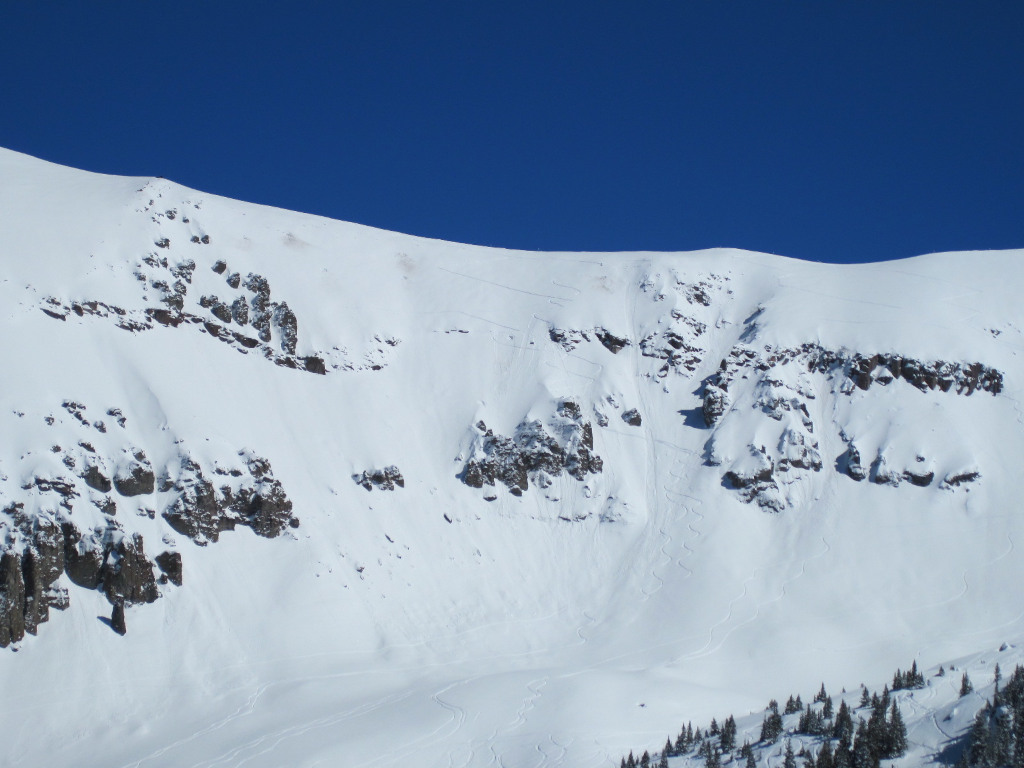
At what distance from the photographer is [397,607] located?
73.1 m

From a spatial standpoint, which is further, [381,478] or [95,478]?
[381,478]

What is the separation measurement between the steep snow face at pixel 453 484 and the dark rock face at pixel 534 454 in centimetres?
30

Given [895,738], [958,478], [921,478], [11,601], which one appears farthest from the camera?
[921,478]

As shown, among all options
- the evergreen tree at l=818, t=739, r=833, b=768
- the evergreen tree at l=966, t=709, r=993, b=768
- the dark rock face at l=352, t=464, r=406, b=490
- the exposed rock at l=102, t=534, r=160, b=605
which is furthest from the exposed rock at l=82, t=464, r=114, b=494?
the evergreen tree at l=966, t=709, r=993, b=768

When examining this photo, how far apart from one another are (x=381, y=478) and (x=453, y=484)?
6.42m

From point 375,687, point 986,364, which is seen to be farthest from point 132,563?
point 986,364

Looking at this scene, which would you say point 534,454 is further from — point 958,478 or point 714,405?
point 958,478

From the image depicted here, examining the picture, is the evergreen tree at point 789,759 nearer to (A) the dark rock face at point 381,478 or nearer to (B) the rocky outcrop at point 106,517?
(B) the rocky outcrop at point 106,517

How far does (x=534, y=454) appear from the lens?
87.2 m

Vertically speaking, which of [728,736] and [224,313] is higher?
[224,313]

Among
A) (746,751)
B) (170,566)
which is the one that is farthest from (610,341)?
(746,751)

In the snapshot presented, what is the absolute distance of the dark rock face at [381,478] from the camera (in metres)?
80.2

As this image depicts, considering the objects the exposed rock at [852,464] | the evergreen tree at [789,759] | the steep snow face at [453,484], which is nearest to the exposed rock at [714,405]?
the steep snow face at [453,484]

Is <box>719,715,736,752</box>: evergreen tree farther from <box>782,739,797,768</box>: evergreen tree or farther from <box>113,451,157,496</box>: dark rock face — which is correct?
<box>113,451,157,496</box>: dark rock face
